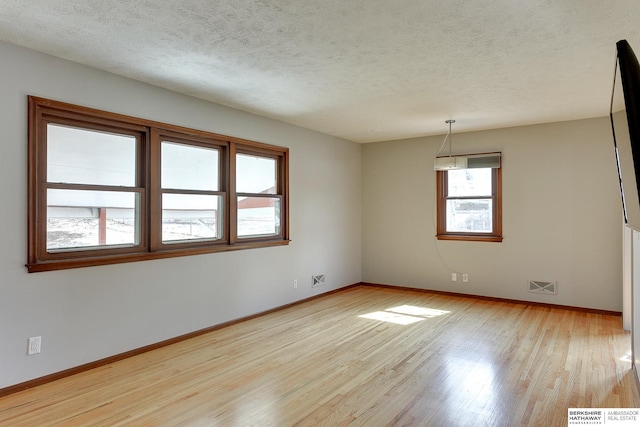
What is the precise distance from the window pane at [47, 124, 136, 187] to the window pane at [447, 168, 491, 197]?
15.1ft

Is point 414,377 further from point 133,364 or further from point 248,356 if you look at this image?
point 133,364

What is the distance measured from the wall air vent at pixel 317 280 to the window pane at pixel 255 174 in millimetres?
1505

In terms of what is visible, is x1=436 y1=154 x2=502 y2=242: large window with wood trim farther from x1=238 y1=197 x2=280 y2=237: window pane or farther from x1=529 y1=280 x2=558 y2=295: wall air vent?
x1=238 y1=197 x2=280 y2=237: window pane

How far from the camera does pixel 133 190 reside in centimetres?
367

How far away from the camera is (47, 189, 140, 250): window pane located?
3.20 metres

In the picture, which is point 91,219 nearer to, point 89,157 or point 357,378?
point 89,157

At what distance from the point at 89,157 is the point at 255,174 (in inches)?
80.5

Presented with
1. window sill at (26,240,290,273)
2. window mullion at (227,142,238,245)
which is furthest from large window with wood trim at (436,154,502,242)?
window mullion at (227,142,238,245)

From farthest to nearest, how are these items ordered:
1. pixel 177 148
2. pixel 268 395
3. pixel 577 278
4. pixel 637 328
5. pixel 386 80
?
pixel 577 278 < pixel 177 148 < pixel 386 80 < pixel 637 328 < pixel 268 395

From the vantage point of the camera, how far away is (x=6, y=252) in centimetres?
284

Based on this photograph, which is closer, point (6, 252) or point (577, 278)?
point (6, 252)

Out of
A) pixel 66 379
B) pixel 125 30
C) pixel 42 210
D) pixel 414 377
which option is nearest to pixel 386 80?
pixel 125 30

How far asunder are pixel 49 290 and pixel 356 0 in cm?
305

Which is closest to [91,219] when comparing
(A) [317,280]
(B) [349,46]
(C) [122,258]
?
(C) [122,258]
